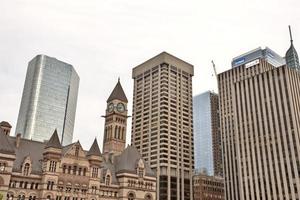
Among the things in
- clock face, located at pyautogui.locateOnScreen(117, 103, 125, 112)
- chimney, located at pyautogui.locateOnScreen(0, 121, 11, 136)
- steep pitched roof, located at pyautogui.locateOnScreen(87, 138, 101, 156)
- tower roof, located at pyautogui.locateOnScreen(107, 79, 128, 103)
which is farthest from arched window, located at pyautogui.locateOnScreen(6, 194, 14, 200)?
tower roof, located at pyautogui.locateOnScreen(107, 79, 128, 103)

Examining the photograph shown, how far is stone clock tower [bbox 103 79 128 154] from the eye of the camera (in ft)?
445

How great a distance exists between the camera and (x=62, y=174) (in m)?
96.0

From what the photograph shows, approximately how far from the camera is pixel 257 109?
484 ft

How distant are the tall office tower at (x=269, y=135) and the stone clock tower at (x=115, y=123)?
50.6 m

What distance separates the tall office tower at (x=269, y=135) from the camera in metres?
130

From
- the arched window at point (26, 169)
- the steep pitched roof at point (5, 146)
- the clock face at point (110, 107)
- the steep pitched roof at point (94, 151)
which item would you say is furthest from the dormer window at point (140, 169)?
the steep pitched roof at point (5, 146)

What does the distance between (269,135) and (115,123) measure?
6173cm

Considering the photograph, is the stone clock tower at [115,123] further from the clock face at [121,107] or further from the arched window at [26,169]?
the arched window at [26,169]

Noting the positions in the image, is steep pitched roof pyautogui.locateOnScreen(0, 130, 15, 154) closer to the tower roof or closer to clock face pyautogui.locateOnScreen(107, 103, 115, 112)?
clock face pyautogui.locateOnScreen(107, 103, 115, 112)

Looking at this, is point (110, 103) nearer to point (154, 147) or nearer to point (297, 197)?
point (154, 147)

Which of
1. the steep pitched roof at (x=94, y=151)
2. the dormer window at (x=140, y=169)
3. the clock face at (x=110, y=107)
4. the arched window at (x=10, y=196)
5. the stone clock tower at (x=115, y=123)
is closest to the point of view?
the arched window at (x=10, y=196)

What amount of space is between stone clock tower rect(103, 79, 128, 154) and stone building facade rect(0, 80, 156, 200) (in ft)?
67.9

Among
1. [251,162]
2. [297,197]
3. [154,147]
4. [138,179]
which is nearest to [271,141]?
[251,162]

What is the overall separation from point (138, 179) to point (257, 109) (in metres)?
63.9
